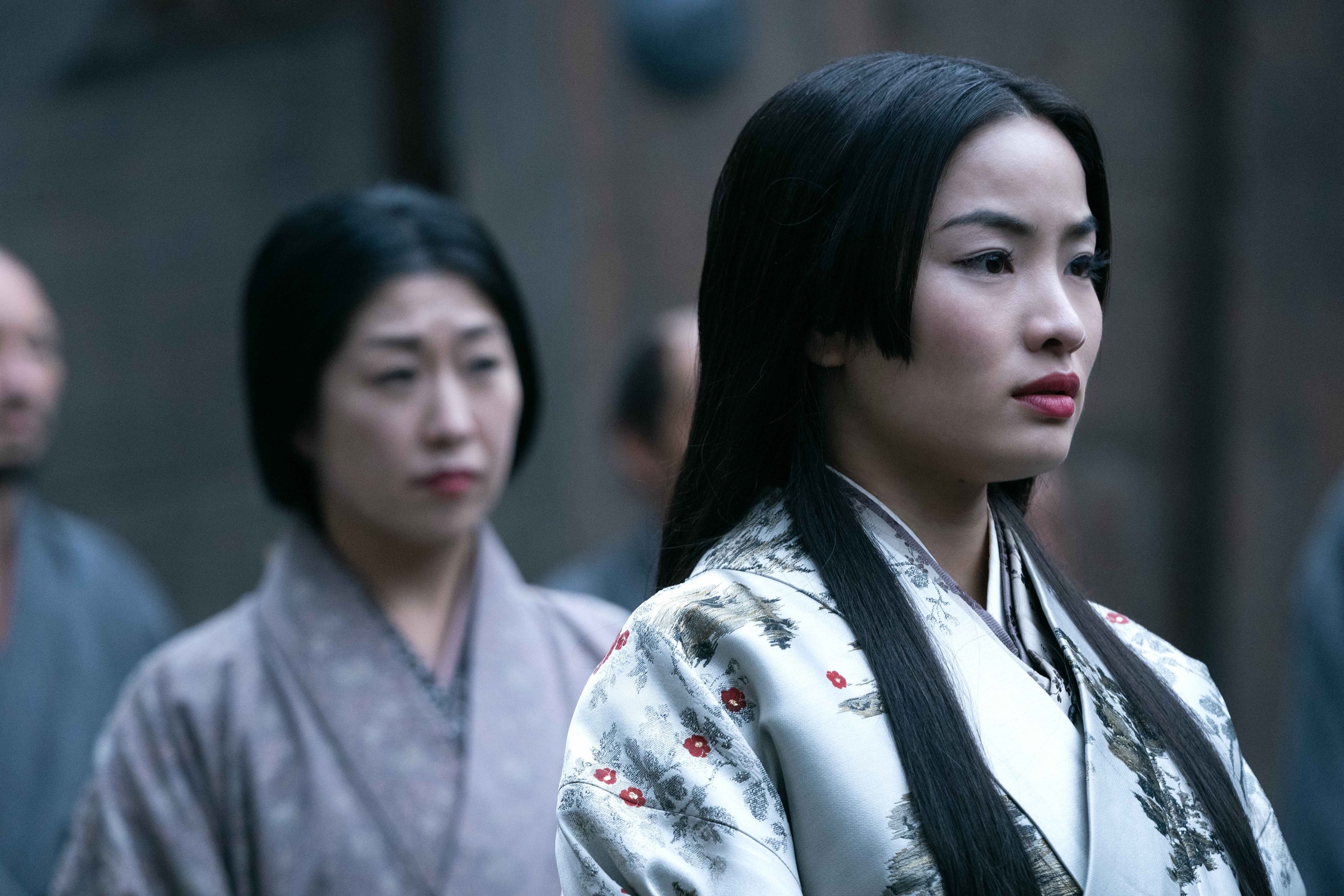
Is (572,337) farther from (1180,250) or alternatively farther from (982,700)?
(982,700)

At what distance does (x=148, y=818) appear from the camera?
2.44 metres

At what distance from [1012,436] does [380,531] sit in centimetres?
150

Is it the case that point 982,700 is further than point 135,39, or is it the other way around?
point 135,39

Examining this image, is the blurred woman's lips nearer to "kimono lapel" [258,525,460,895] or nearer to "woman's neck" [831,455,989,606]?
"kimono lapel" [258,525,460,895]

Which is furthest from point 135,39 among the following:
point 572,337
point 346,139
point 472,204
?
point 572,337

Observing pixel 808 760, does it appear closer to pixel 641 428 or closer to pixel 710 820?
pixel 710 820

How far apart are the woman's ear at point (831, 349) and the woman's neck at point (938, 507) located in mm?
107

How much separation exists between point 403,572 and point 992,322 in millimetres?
1560

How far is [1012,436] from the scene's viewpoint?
4.84 ft

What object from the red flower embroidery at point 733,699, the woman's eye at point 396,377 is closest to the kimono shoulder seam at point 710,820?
the red flower embroidery at point 733,699

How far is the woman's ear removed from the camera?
5.01 ft

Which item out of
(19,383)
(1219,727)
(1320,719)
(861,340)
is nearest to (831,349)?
(861,340)

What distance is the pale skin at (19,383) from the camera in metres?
3.66

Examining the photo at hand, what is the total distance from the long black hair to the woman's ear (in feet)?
0.03
